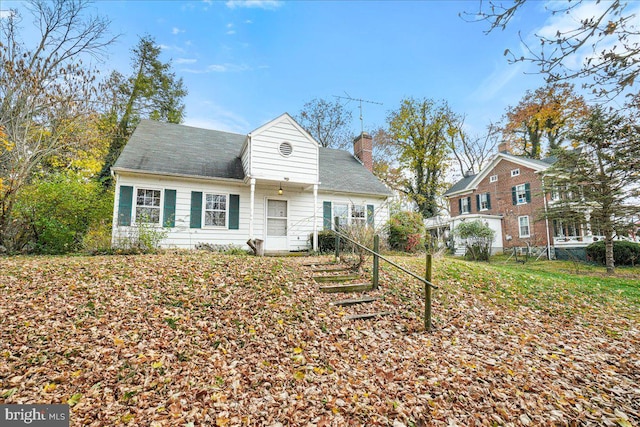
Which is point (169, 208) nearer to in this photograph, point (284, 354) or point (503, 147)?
point (284, 354)

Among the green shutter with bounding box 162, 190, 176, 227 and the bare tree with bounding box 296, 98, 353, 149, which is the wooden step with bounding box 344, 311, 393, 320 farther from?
the bare tree with bounding box 296, 98, 353, 149

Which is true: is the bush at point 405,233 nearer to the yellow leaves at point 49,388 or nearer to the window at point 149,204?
the window at point 149,204

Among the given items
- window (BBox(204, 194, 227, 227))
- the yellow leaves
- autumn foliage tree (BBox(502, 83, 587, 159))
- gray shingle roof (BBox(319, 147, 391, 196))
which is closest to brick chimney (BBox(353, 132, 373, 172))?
gray shingle roof (BBox(319, 147, 391, 196))

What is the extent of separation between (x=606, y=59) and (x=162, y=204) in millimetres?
11318

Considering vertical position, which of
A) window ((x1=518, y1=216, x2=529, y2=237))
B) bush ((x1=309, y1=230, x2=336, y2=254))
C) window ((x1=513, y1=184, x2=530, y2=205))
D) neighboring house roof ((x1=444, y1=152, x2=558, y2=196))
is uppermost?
neighboring house roof ((x1=444, y1=152, x2=558, y2=196))

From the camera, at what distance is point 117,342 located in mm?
3510

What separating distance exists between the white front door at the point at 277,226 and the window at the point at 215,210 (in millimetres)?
1754

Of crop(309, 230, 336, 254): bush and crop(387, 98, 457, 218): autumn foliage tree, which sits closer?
crop(309, 230, 336, 254): bush

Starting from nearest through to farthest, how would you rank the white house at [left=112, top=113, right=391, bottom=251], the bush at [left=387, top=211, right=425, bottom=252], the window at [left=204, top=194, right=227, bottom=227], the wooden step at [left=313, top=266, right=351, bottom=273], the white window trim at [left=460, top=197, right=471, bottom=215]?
1. the wooden step at [left=313, top=266, right=351, bottom=273]
2. the white house at [left=112, top=113, right=391, bottom=251]
3. the window at [left=204, top=194, right=227, bottom=227]
4. the bush at [left=387, top=211, right=425, bottom=252]
5. the white window trim at [left=460, top=197, right=471, bottom=215]

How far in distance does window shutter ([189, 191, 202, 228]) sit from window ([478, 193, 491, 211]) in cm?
2063

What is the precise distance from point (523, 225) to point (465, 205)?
16.3ft

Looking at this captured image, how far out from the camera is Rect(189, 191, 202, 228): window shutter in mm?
10547

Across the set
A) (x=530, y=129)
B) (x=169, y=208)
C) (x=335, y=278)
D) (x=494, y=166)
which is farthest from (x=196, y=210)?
(x=530, y=129)

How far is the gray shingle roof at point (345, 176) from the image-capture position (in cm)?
1311
